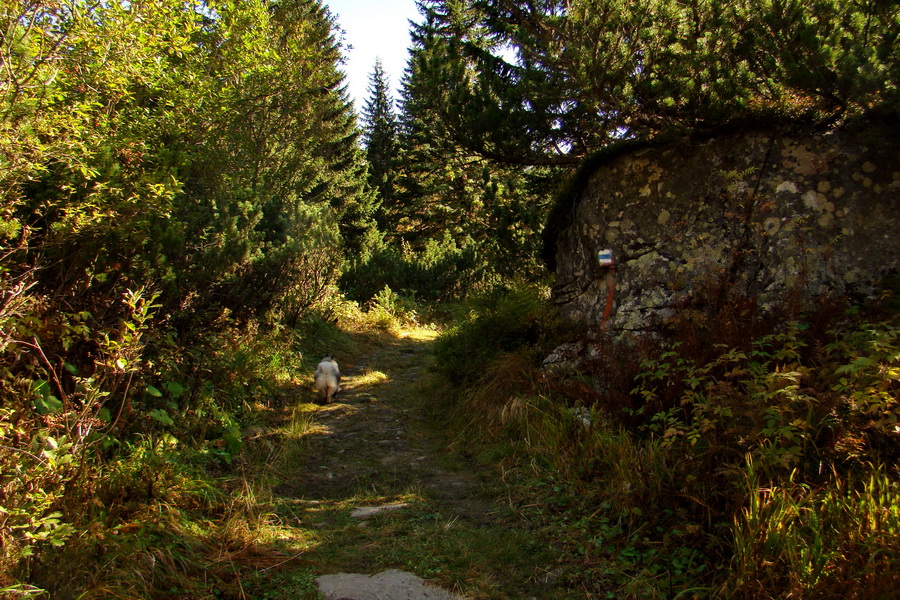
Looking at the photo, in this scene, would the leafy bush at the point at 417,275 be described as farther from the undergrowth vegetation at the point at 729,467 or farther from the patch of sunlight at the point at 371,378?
the undergrowth vegetation at the point at 729,467

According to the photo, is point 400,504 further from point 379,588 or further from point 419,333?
point 419,333

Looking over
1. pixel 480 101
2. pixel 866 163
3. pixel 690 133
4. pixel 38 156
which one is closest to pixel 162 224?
pixel 38 156

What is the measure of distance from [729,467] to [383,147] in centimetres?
2625

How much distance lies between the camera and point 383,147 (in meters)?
27.2

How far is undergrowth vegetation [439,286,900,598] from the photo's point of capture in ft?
8.67

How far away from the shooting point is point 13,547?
8.07 feet

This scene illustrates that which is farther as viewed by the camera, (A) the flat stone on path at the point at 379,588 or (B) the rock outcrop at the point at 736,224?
(B) the rock outcrop at the point at 736,224

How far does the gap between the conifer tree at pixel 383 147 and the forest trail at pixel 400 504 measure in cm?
2008

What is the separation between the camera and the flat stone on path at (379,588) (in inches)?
115

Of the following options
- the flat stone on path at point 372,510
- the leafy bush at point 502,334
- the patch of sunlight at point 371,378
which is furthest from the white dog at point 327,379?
the flat stone on path at point 372,510

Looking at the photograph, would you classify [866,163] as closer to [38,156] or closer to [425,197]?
[38,156]

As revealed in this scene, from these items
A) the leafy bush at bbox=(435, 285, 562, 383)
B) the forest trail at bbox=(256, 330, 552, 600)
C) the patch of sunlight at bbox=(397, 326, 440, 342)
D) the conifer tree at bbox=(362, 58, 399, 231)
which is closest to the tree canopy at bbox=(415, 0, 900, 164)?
the leafy bush at bbox=(435, 285, 562, 383)

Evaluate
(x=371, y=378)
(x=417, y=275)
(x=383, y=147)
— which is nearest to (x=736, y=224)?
(x=371, y=378)

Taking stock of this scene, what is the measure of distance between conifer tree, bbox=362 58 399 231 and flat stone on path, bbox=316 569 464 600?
23.2 m
